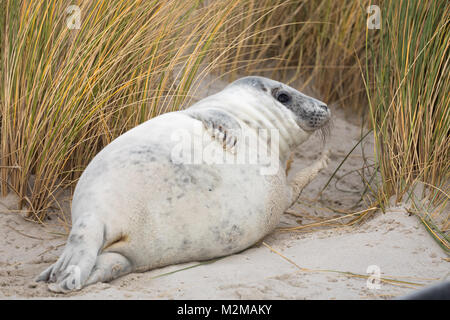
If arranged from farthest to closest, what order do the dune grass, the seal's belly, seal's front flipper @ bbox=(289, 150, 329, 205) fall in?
seal's front flipper @ bbox=(289, 150, 329, 205) → the dune grass → the seal's belly

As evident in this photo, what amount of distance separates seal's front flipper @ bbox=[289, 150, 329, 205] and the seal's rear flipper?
1.36 meters

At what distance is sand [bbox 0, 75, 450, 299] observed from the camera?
250 cm

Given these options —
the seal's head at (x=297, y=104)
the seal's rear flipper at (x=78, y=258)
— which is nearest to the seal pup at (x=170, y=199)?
the seal's rear flipper at (x=78, y=258)

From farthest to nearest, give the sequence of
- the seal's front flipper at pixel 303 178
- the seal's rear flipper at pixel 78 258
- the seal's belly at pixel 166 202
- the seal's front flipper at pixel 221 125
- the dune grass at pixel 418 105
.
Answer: the seal's front flipper at pixel 303 178
the dune grass at pixel 418 105
the seal's front flipper at pixel 221 125
the seal's belly at pixel 166 202
the seal's rear flipper at pixel 78 258

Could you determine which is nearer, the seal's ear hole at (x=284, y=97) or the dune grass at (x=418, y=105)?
the dune grass at (x=418, y=105)

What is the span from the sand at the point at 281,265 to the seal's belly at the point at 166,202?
106mm

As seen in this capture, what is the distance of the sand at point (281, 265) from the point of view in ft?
8.21

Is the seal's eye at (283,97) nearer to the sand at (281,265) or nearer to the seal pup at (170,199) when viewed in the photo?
the seal pup at (170,199)

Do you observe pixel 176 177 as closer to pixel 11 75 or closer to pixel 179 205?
pixel 179 205

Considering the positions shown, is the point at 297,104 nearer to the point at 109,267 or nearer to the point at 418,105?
the point at 418,105

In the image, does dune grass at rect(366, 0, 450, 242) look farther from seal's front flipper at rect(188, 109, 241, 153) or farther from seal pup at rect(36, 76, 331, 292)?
seal's front flipper at rect(188, 109, 241, 153)

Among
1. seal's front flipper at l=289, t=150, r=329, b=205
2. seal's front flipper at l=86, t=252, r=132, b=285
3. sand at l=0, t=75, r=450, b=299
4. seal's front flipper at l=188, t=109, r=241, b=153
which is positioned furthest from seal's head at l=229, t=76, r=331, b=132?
seal's front flipper at l=86, t=252, r=132, b=285
